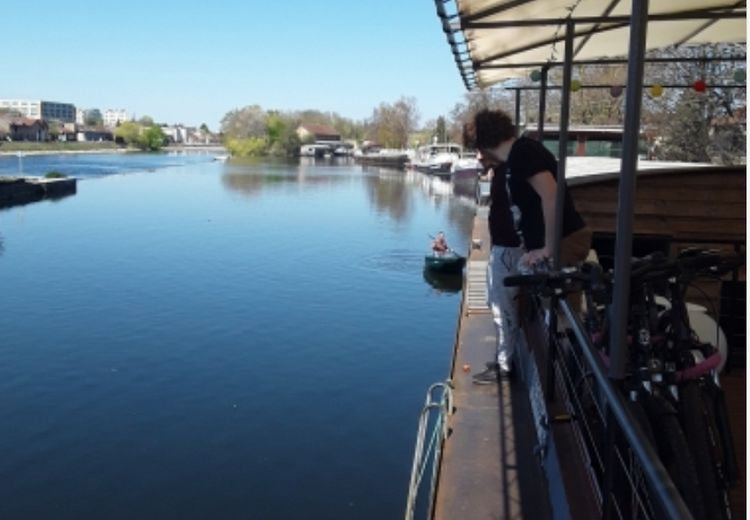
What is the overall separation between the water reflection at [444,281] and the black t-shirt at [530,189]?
19387 mm

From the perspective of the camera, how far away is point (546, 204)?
3982mm

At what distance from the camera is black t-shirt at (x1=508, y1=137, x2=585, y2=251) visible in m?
4.11

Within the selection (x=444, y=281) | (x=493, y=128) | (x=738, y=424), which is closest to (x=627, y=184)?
(x=493, y=128)

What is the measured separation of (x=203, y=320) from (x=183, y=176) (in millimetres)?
67207

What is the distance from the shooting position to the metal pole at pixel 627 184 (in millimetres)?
2248

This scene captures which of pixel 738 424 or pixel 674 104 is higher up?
pixel 674 104

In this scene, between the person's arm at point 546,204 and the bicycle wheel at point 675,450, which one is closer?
the bicycle wheel at point 675,450

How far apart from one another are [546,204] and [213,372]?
1226 cm

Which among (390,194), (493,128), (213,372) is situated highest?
(493,128)

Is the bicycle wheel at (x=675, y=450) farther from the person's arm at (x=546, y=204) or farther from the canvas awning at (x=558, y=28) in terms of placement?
the canvas awning at (x=558, y=28)

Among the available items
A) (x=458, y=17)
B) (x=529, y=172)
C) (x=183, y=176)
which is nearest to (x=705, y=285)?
(x=529, y=172)

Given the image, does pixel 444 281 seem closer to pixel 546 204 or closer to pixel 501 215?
pixel 501 215

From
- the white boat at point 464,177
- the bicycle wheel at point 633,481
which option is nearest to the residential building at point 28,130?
the white boat at point 464,177

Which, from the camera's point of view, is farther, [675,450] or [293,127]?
[293,127]
